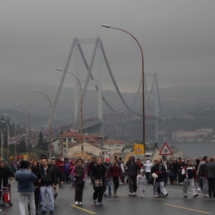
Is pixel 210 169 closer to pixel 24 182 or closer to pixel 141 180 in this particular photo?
pixel 141 180

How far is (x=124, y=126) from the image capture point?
192625 mm

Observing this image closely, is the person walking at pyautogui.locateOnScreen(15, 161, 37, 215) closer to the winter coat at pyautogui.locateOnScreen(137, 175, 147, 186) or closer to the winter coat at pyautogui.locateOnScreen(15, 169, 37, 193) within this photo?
the winter coat at pyautogui.locateOnScreen(15, 169, 37, 193)

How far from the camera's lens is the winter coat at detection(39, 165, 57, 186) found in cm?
1347

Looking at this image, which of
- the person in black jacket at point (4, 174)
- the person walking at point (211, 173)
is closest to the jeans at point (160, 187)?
the person walking at point (211, 173)

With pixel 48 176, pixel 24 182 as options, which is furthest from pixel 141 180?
pixel 24 182

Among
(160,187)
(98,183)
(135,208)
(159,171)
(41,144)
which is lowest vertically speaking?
(135,208)

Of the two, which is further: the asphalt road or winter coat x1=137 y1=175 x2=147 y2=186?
winter coat x1=137 y1=175 x2=147 y2=186

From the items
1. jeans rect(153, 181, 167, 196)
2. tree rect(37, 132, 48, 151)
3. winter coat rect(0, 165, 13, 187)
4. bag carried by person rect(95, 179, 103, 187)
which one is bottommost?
jeans rect(153, 181, 167, 196)

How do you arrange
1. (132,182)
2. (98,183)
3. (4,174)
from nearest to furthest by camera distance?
(98,183), (4,174), (132,182)

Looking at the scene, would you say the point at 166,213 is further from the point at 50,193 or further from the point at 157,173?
the point at 157,173

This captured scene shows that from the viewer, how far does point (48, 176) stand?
544 inches

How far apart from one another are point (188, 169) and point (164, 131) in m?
152

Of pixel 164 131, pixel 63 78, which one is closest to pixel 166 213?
pixel 63 78

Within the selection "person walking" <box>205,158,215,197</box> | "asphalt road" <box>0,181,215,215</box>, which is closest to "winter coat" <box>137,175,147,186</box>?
"person walking" <box>205,158,215,197</box>
